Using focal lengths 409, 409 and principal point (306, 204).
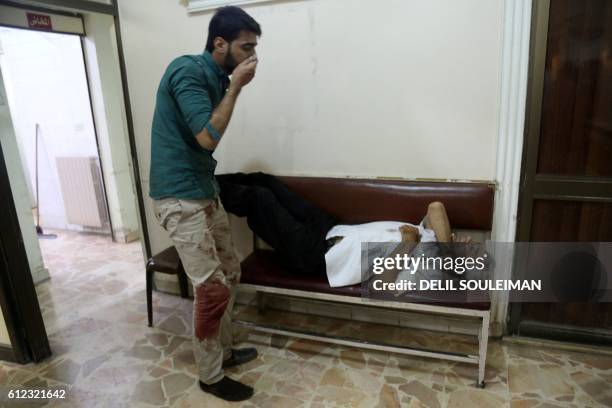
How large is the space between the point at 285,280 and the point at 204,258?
48cm

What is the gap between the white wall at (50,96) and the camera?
12.0 feet

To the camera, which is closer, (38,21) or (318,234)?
(318,234)

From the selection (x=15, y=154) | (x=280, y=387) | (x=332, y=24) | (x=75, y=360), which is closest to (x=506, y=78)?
(x=332, y=24)

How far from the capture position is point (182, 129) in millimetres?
1688

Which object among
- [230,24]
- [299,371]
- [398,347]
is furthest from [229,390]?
[230,24]

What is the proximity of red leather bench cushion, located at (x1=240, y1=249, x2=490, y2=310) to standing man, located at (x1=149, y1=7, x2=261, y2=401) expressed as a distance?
0.29 metres

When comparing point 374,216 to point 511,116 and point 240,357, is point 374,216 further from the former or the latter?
point 240,357

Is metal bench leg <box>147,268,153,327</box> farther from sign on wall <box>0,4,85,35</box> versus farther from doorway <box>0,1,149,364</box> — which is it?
sign on wall <box>0,4,85,35</box>

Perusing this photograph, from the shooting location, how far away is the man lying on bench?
1983 millimetres

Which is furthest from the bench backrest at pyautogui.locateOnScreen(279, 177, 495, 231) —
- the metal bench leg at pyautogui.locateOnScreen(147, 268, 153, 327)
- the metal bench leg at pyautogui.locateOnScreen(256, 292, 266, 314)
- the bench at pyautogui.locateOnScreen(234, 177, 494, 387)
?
the metal bench leg at pyautogui.locateOnScreen(147, 268, 153, 327)

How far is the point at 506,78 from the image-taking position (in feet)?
6.44

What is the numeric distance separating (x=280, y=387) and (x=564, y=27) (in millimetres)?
2136

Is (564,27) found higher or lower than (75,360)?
higher

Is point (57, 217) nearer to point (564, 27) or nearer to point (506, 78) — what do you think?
point (506, 78)
